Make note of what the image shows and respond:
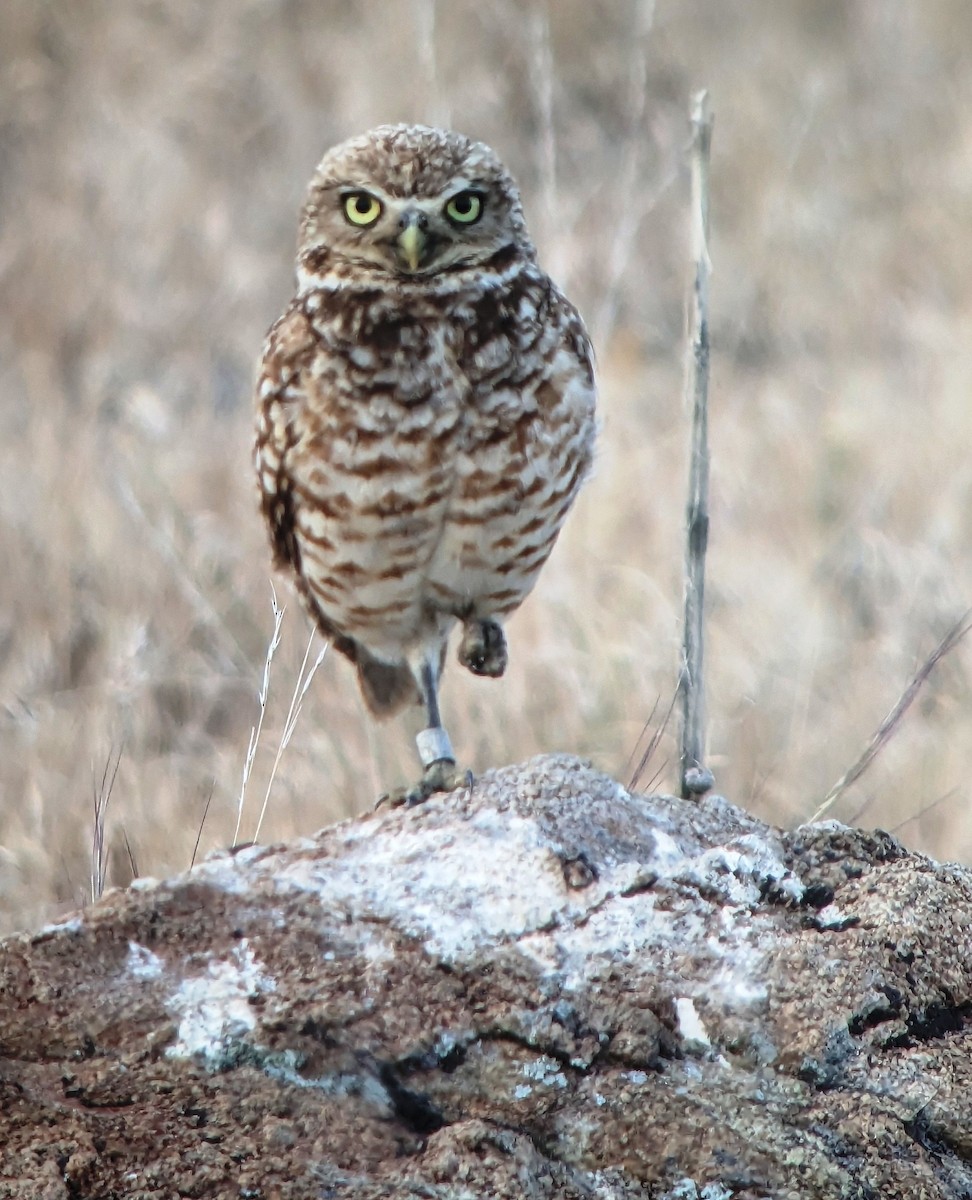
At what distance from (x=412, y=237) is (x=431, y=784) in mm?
1024

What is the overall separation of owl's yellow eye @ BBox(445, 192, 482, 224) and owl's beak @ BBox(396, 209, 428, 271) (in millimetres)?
86

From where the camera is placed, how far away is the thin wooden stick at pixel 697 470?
293 cm

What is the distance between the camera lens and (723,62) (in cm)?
1061

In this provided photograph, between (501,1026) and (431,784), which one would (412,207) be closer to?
(431,784)

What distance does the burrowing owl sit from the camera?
322cm

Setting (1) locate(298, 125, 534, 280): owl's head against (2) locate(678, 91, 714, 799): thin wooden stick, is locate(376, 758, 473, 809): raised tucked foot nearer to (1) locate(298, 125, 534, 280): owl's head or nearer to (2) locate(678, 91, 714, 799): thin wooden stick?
(2) locate(678, 91, 714, 799): thin wooden stick

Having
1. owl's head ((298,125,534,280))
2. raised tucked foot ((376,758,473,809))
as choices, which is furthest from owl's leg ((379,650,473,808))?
owl's head ((298,125,534,280))

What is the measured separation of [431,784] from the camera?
2947 millimetres

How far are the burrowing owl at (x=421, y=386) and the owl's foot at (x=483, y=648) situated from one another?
0.12m

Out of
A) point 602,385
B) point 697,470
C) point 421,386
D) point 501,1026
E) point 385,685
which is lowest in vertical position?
point 385,685

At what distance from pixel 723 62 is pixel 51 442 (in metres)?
5.59

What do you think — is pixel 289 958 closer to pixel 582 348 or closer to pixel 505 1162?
pixel 505 1162

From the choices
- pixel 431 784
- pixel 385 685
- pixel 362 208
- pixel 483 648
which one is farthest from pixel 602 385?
pixel 431 784

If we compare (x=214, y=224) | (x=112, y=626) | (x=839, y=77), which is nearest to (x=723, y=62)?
(x=839, y=77)
